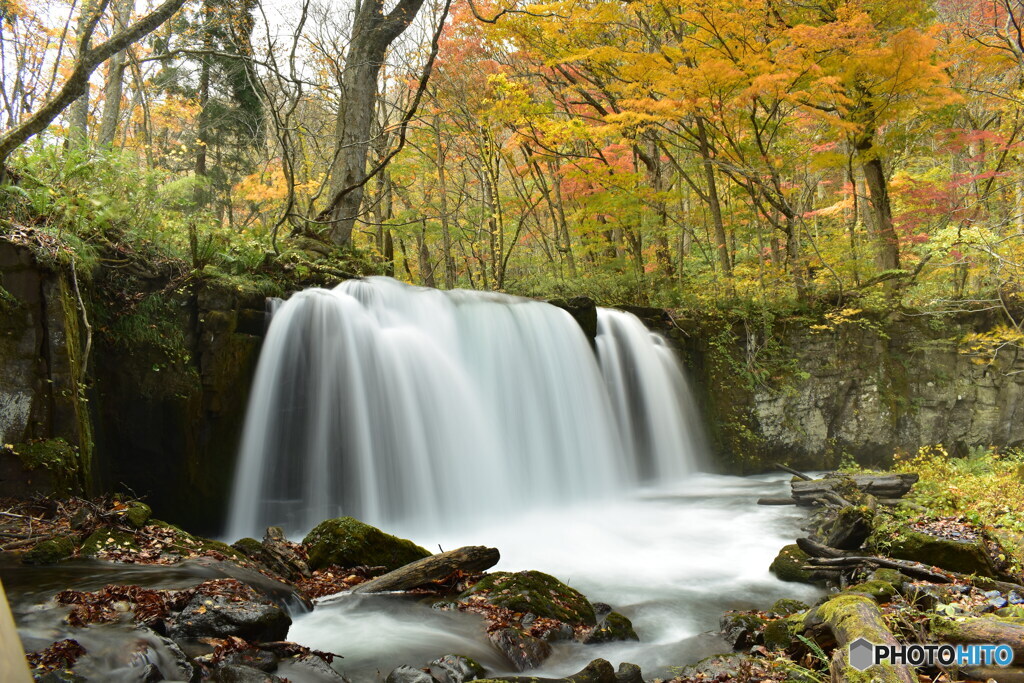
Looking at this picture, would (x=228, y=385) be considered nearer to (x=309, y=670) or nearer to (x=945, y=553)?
(x=309, y=670)

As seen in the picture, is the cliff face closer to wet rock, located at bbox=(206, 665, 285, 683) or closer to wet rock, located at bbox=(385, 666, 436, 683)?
wet rock, located at bbox=(206, 665, 285, 683)

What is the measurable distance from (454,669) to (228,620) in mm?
1383

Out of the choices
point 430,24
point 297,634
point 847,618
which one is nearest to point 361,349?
point 297,634

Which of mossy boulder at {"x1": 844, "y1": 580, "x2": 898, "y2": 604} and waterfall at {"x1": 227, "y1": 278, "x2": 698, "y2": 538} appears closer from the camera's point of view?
mossy boulder at {"x1": 844, "y1": 580, "x2": 898, "y2": 604}

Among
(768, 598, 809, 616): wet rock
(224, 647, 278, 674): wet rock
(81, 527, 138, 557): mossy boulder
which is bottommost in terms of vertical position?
(768, 598, 809, 616): wet rock

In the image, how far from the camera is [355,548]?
5.87 m

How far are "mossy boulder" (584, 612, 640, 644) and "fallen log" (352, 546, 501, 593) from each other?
1286 mm

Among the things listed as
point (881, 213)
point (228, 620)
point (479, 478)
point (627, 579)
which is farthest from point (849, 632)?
point (881, 213)

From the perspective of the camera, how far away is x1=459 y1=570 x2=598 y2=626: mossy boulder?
497 centimetres

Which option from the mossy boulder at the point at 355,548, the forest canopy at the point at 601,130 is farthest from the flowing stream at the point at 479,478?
the forest canopy at the point at 601,130

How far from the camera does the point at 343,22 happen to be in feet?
46.4

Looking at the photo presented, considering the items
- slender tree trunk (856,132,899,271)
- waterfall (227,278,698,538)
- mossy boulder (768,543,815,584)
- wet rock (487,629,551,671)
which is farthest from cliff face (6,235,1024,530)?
mossy boulder (768,543,815,584)

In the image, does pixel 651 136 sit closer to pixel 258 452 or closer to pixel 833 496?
pixel 833 496

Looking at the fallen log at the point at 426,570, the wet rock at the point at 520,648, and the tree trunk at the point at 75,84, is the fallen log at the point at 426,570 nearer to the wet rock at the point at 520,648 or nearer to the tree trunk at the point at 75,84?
the wet rock at the point at 520,648
